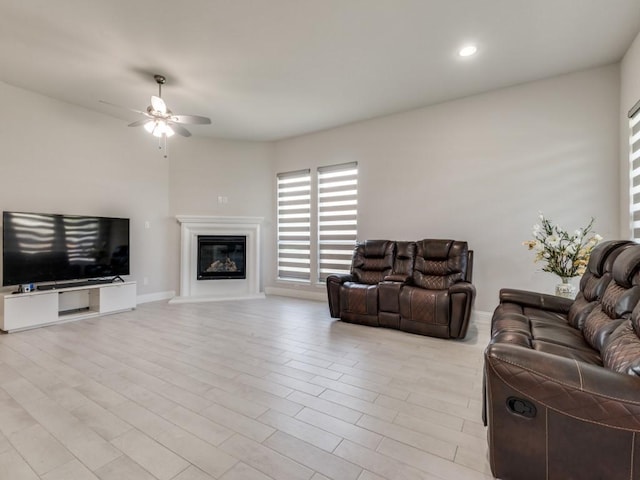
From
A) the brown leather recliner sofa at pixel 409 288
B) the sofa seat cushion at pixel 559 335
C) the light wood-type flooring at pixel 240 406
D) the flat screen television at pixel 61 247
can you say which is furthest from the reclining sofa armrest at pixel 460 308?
the flat screen television at pixel 61 247

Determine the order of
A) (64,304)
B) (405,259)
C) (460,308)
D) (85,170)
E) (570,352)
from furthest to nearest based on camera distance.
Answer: (85,170)
(64,304)
(405,259)
(460,308)
(570,352)

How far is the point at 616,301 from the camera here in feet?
5.82

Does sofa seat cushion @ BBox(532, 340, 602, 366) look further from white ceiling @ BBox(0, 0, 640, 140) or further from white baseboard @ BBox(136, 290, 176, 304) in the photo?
white baseboard @ BBox(136, 290, 176, 304)

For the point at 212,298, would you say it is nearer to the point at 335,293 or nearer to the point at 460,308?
the point at 335,293

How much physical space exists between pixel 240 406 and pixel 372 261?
2782 millimetres

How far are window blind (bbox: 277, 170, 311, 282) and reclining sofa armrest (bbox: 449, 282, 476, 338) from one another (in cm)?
290

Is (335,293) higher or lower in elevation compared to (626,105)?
lower

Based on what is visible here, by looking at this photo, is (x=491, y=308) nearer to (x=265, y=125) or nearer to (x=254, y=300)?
(x=254, y=300)

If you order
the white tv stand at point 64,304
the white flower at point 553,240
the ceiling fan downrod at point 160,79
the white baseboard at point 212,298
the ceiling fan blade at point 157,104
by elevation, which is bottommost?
the white baseboard at point 212,298

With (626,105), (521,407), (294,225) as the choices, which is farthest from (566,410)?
(294,225)

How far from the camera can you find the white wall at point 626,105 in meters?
2.89

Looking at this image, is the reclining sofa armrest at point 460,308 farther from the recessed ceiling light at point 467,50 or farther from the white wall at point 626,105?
the recessed ceiling light at point 467,50

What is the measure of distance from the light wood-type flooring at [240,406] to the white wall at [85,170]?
1.89 metres

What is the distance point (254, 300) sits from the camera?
17.7 feet
